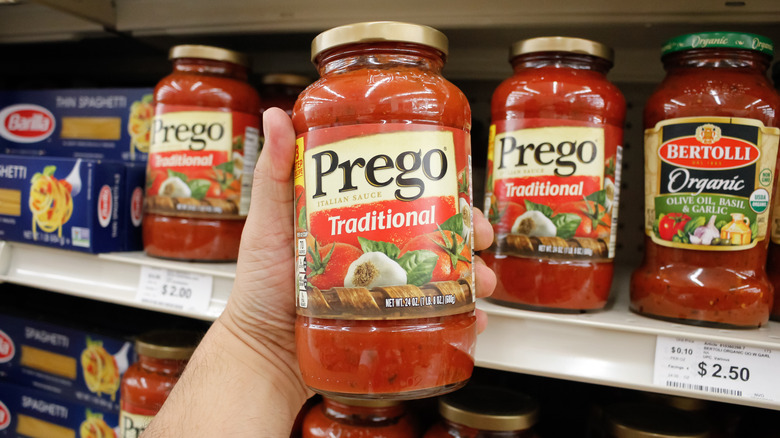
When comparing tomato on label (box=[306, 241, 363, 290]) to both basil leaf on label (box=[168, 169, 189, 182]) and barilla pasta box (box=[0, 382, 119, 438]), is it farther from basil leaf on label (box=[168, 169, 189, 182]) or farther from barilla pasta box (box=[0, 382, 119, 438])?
barilla pasta box (box=[0, 382, 119, 438])

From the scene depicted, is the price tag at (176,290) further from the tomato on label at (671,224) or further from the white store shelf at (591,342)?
the tomato on label at (671,224)

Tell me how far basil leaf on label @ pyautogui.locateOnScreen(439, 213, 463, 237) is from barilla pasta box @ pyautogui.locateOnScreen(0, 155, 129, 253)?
0.86 m

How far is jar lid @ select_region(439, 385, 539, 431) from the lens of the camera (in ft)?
3.18

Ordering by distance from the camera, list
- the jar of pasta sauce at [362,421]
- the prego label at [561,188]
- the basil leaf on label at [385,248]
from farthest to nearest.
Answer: the jar of pasta sauce at [362,421], the prego label at [561,188], the basil leaf on label at [385,248]

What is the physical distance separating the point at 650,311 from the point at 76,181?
3.88 feet

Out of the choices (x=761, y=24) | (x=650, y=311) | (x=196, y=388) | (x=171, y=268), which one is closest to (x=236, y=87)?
(x=171, y=268)

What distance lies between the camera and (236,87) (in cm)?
123

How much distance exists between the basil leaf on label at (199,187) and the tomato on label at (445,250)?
63 centimetres

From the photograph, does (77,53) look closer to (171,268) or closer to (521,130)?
(171,268)

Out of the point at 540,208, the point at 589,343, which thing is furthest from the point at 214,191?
the point at 589,343

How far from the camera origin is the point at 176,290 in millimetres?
1118

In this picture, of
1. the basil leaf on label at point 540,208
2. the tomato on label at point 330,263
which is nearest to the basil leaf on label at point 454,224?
the tomato on label at point 330,263

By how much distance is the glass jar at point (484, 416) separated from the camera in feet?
3.18

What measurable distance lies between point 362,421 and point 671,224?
622mm
